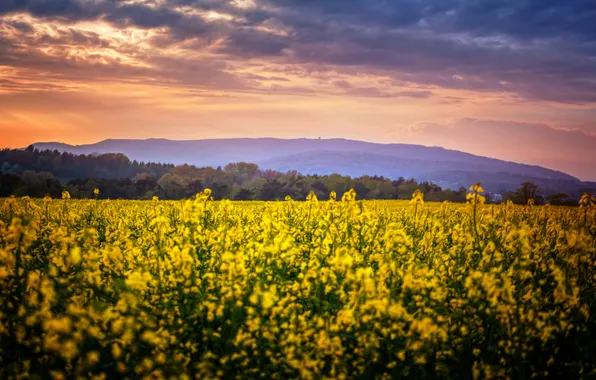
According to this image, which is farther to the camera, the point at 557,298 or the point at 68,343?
the point at 557,298

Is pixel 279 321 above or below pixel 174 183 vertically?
below

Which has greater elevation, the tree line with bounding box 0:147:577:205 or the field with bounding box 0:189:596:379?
the tree line with bounding box 0:147:577:205

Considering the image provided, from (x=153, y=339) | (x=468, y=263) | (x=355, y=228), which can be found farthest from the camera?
(x=355, y=228)

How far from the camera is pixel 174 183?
66.8 m

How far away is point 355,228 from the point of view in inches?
396

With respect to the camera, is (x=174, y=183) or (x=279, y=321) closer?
(x=279, y=321)

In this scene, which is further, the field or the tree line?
the tree line

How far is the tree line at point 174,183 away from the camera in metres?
Answer: 50.2

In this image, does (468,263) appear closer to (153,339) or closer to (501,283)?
(501,283)

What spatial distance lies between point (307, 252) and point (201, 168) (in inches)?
3639

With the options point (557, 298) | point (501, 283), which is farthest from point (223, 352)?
point (557, 298)

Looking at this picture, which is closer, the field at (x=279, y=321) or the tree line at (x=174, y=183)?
the field at (x=279, y=321)

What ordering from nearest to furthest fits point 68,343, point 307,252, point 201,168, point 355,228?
point 68,343 < point 307,252 < point 355,228 < point 201,168

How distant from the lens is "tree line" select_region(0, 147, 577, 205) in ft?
165
